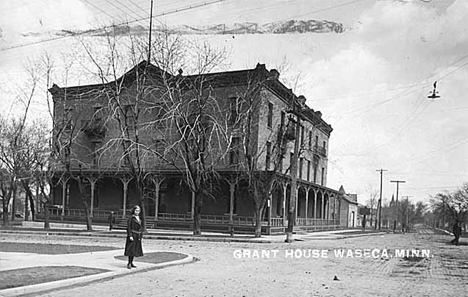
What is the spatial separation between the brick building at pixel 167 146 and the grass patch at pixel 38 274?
19612mm

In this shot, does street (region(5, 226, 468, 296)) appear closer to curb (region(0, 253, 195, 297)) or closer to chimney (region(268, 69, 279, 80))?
curb (region(0, 253, 195, 297))

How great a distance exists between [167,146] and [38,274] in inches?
858

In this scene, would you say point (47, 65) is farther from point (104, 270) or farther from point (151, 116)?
point (104, 270)

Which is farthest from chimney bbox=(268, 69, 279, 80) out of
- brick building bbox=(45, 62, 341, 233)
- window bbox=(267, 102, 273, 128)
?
window bbox=(267, 102, 273, 128)

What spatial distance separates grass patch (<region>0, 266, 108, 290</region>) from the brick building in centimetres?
1961

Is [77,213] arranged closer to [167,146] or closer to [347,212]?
[167,146]

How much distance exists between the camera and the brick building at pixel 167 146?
3403cm

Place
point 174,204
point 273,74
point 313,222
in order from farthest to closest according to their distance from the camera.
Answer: point 313,222 < point 174,204 < point 273,74

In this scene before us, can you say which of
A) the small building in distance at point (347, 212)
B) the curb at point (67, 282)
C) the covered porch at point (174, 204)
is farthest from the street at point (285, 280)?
the small building in distance at point (347, 212)

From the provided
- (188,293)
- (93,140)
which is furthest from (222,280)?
(93,140)

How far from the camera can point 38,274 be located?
11023 millimetres

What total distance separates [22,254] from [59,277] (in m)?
5.76

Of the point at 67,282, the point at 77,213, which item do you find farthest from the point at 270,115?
the point at 67,282

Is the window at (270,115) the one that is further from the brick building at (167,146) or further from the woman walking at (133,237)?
the woman walking at (133,237)
